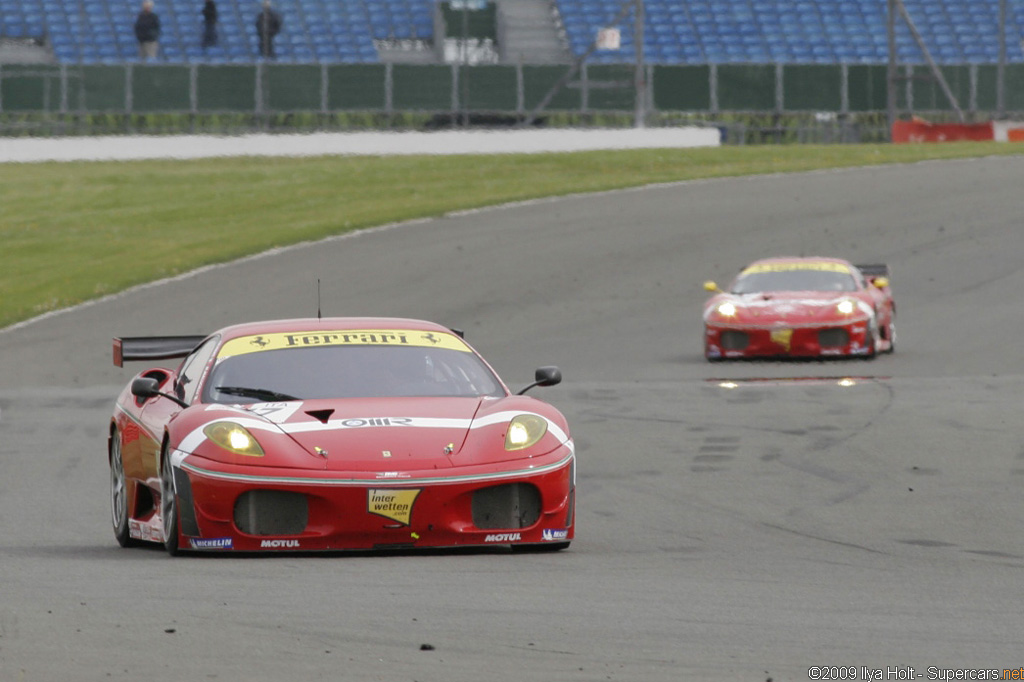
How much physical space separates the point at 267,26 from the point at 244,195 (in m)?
9.01

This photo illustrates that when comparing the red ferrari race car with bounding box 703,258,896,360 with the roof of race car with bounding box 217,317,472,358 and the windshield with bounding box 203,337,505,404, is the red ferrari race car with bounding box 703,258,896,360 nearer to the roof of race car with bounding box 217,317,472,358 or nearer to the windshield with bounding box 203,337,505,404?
the roof of race car with bounding box 217,317,472,358

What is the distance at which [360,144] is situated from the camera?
41.2 metres

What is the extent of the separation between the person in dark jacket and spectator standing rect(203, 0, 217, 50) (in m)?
1.07

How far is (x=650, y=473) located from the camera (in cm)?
1052

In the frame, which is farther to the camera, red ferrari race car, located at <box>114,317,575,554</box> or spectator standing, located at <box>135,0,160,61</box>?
spectator standing, located at <box>135,0,160,61</box>

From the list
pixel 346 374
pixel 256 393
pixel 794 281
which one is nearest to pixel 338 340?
pixel 346 374

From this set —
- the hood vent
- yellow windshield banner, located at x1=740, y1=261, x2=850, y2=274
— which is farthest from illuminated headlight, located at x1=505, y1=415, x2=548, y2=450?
yellow windshield banner, located at x1=740, y1=261, x2=850, y2=274

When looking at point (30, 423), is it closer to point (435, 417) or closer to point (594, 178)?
point (435, 417)

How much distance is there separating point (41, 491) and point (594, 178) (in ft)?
85.9

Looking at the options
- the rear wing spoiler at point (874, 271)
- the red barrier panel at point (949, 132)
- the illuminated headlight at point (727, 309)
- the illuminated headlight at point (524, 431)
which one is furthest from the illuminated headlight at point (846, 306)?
the red barrier panel at point (949, 132)

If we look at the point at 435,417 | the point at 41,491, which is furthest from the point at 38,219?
the point at 435,417

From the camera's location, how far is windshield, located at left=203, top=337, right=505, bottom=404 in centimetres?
819

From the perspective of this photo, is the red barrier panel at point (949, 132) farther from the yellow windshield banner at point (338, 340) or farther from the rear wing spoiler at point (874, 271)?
the yellow windshield banner at point (338, 340)

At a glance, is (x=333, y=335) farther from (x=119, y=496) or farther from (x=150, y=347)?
(x=150, y=347)
